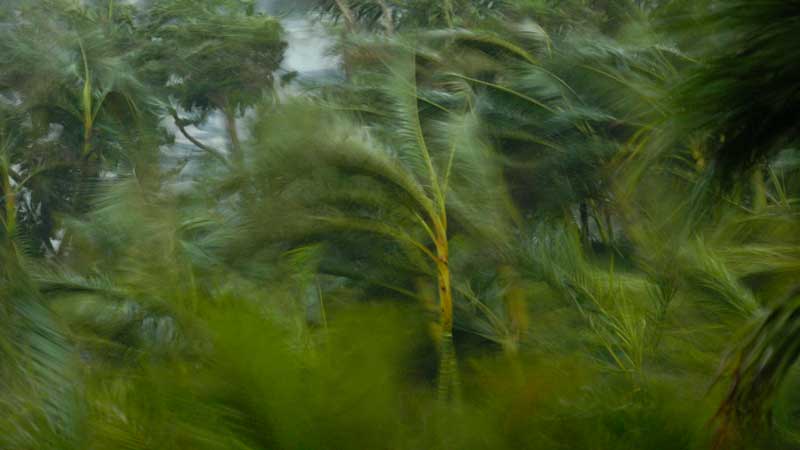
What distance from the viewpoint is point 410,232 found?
757 centimetres

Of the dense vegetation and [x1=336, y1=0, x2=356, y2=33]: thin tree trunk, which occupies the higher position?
the dense vegetation

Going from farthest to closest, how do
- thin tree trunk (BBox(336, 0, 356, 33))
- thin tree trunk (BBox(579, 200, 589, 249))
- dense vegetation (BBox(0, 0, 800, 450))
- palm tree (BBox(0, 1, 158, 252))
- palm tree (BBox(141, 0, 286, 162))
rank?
palm tree (BBox(141, 0, 286, 162)), thin tree trunk (BBox(336, 0, 356, 33)), palm tree (BBox(0, 1, 158, 252)), thin tree trunk (BBox(579, 200, 589, 249)), dense vegetation (BBox(0, 0, 800, 450))

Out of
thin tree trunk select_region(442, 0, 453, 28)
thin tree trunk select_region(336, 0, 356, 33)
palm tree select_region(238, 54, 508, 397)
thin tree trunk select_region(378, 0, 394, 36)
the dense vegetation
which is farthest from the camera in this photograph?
thin tree trunk select_region(336, 0, 356, 33)

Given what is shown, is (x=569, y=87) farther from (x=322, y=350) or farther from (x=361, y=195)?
(x=322, y=350)

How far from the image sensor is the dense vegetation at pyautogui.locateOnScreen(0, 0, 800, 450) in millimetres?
2635

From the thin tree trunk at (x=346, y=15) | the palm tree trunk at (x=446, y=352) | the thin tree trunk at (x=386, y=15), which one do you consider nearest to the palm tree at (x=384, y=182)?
the palm tree trunk at (x=446, y=352)

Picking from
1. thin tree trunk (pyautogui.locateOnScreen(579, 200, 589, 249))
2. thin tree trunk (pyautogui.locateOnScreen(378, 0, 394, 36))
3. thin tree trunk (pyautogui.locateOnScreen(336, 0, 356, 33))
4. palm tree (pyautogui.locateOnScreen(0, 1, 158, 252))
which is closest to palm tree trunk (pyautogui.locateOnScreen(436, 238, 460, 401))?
thin tree trunk (pyautogui.locateOnScreen(579, 200, 589, 249))

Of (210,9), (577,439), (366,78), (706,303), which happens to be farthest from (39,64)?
(577,439)

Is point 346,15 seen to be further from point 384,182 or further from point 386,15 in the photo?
point 384,182

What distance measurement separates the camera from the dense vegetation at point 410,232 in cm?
263

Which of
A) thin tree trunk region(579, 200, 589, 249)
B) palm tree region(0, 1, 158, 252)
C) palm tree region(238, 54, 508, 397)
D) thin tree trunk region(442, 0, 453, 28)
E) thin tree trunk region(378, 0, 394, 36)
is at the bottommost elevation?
palm tree region(0, 1, 158, 252)

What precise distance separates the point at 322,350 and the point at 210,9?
1622 centimetres

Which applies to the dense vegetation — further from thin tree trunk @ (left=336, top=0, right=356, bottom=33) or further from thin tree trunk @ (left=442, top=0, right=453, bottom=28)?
thin tree trunk @ (left=442, top=0, right=453, bottom=28)

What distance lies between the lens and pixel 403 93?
7246mm
